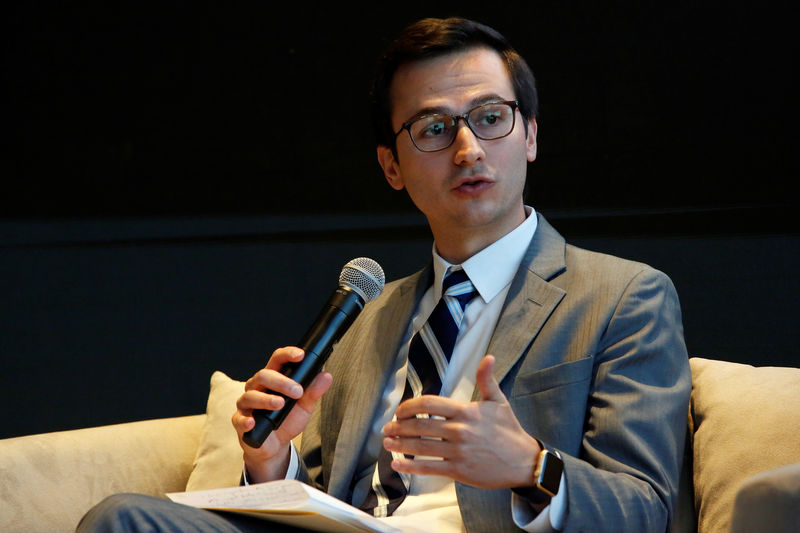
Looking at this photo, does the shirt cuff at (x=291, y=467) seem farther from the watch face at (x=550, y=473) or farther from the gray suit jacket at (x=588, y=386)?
the watch face at (x=550, y=473)

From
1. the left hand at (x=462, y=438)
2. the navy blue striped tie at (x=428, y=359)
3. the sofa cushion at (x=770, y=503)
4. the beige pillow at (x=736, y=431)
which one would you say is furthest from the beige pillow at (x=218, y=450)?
the sofa cushion at (x=770, y=503)

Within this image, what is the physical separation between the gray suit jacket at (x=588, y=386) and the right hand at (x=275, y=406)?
0.10 meters

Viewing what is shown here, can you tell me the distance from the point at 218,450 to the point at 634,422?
3.05 ft

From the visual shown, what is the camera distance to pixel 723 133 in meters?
2.01

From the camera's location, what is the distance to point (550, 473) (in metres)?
1.16

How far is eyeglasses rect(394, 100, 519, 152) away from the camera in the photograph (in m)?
1.61

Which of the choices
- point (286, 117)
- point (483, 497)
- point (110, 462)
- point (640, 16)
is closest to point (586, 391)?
point (483, 497)

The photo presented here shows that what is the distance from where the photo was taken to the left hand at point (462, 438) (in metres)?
1.10

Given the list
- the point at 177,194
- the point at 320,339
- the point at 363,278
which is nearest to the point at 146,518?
the point at 320,339

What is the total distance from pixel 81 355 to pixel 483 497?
5.25 feet

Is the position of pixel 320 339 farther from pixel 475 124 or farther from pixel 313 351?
pixel 475 124

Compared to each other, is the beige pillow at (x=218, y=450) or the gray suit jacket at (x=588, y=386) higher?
the gray suit jacket at (x=588, y=386)

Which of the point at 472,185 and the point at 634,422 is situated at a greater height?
the point at 472,185

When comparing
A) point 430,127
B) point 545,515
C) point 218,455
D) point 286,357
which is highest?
point 430,127
